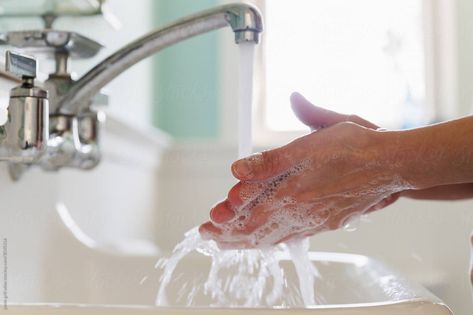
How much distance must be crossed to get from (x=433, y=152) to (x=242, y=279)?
0.86 feet

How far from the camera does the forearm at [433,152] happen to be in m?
0.49

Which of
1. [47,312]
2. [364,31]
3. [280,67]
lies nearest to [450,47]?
[364,31]

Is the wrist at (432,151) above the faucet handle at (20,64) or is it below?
below

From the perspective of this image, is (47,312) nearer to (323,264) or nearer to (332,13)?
(323,264)

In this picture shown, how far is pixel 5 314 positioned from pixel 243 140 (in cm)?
26

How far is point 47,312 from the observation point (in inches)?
14.1

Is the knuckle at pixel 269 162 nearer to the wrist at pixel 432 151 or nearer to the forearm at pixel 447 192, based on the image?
the wrist at pixel 432 151

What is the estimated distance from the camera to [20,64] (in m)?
0.44

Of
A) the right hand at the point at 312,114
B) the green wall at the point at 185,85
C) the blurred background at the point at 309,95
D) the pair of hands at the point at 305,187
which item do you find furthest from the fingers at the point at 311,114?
the green wall at the point at 185,85

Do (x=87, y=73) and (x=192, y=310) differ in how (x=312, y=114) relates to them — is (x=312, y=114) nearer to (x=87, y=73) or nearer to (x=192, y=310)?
(x=87, y=73)

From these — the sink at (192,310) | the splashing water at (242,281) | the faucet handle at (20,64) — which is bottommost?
the splashing water at (242,281)

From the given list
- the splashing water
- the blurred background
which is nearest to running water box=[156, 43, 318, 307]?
the splashing water

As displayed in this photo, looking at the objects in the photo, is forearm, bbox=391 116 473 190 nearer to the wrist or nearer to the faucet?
the wrist

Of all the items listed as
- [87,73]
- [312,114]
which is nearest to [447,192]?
[312,114]
